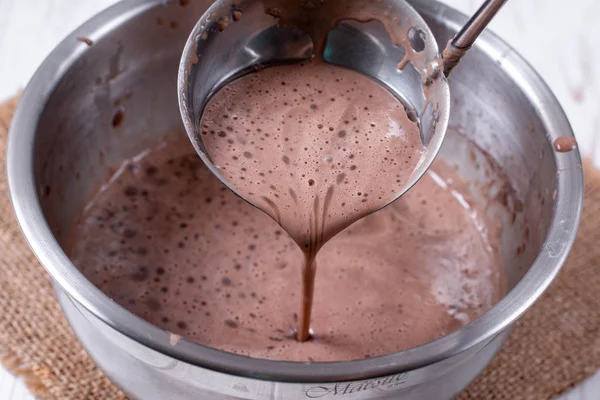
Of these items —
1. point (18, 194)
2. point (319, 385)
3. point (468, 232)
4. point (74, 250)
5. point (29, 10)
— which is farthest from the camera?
point (29, 10)

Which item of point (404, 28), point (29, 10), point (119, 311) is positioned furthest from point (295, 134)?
point (29, 10)

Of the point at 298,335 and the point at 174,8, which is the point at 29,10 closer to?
the point at 174,8

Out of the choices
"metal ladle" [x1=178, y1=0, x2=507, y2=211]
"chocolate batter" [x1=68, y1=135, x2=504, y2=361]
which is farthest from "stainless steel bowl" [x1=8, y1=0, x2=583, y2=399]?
"metal ladle" [x1=178, y1=0, x2=507, y2=211]

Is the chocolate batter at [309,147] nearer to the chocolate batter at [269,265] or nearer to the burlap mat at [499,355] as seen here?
the chocolate batter at [269,265]

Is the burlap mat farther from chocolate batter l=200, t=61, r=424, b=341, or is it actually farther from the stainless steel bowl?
chocolate batter l=200, t=61, r=424, b=341

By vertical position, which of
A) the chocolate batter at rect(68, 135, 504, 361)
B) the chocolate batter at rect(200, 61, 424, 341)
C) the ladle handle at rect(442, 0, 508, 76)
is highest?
the ladle handle at rect(442, 0, 508, 76)

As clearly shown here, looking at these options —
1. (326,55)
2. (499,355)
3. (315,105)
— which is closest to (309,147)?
(315,105)

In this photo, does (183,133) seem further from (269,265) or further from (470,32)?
(470,32)

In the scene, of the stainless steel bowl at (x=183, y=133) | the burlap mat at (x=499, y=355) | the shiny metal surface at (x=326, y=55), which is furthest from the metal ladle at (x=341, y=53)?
the burlap mat at (x=499, y=355)
